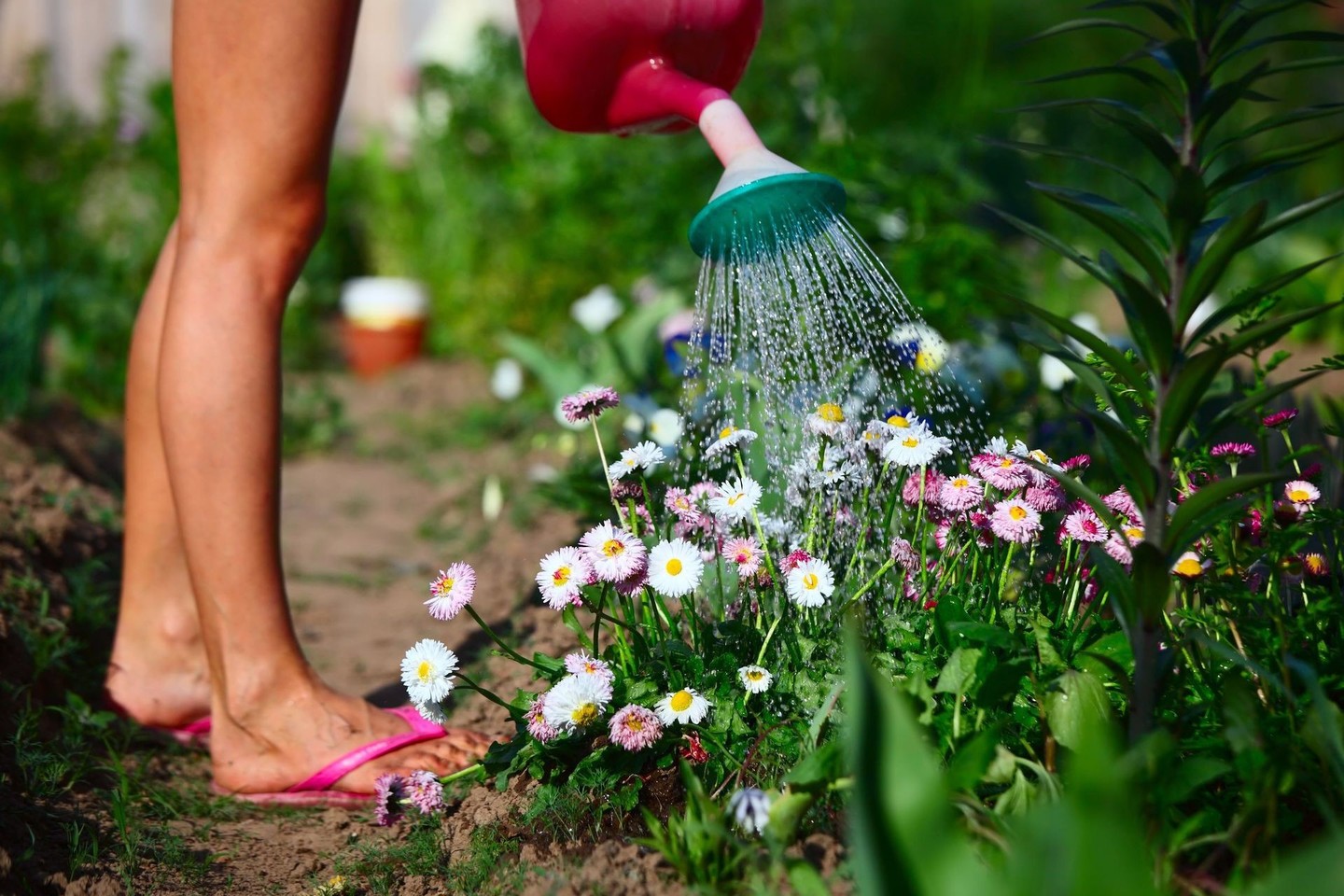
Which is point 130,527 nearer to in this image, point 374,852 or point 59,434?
point 374,852

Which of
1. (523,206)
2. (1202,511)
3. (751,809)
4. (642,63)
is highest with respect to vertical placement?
(523,206)

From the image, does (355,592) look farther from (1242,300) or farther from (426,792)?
(1242,300)

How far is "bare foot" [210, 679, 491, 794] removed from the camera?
5.84ft

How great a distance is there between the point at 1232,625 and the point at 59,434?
9.96 ft

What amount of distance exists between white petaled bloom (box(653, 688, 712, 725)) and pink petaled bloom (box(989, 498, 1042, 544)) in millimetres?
427

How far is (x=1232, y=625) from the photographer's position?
4.90 ft

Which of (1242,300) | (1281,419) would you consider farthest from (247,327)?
(1281,419)

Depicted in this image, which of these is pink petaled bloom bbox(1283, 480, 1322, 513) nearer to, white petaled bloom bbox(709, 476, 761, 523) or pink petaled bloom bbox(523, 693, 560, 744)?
white petaled bloom bbox(709, 476, 761, 523)

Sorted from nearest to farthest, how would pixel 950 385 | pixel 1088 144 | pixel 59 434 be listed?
pixel 950 385, pixel 59 434, pixel 1088 144

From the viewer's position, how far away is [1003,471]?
60.2 inches

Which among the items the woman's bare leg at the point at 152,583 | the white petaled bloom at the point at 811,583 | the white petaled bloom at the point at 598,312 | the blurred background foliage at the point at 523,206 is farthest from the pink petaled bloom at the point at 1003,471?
the white petaled bloom at the point at 598,312

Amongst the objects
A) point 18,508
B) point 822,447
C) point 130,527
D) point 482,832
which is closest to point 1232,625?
point 822,447

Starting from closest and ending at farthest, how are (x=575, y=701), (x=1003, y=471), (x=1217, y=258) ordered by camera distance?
(x=1217, y=258), (x=575, y=701), (x=1003, y=471)

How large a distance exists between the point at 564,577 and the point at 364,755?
1.71 ft
